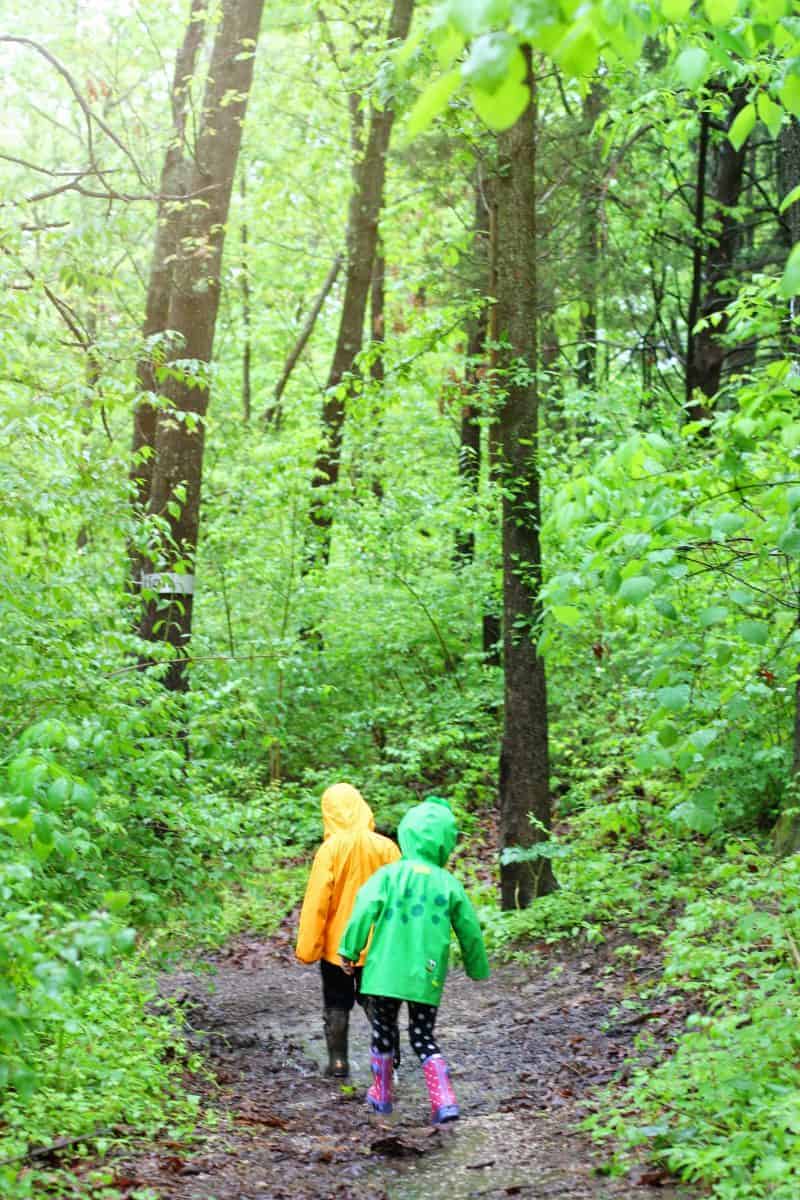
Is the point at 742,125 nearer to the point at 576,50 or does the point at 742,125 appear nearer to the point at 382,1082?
the point at 576,50

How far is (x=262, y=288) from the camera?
88.0 ft

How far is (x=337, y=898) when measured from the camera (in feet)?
24.1

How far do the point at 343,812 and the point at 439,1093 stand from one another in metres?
1.89

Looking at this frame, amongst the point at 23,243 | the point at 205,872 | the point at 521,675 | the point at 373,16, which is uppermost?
the point at 373,16

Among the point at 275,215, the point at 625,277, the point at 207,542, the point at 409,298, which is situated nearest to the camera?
the point at 207,542

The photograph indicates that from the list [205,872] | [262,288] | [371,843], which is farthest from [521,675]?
[262,288]

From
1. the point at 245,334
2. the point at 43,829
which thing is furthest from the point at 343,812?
the point at 245,334

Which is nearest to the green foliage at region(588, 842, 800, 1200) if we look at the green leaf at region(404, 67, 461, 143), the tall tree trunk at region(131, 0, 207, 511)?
the green leaf at region(404, 67, 461, 143)

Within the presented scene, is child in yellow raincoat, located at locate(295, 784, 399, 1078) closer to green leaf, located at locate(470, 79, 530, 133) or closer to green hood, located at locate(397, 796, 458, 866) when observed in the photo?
green hood, located at locate(397, 796, 458, 866)

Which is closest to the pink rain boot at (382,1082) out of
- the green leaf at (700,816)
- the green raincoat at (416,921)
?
the green raincoat at (416,921)

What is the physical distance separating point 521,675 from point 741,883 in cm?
410

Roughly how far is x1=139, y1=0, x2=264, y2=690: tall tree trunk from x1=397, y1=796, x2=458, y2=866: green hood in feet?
12.8

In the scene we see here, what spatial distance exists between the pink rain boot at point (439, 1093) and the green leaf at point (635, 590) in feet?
10.8

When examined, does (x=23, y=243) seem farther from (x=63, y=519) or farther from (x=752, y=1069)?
(x=752, y=1069)
